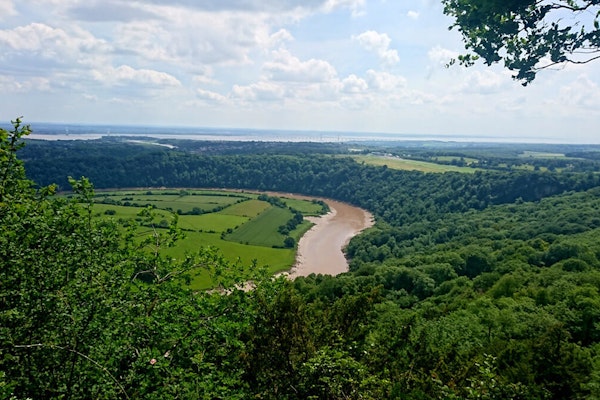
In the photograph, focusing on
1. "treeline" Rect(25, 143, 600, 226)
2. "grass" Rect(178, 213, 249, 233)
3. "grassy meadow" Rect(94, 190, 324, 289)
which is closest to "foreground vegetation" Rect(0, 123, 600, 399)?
"grassy meadow" Rect(94, 190, 324, 289)

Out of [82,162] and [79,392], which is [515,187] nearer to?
[79,392]

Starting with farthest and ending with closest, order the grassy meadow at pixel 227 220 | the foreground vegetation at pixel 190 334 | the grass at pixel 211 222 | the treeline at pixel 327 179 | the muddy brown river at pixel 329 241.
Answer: the treeline at pixel 327 179
the grass at pixel 211 222
the muddy brown river at pixel 329 241
the grassy meadow at pixel 227 220
the foreground vegetation at pixel 190 334

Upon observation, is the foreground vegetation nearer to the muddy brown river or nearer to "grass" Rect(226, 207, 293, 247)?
the muddy brown river

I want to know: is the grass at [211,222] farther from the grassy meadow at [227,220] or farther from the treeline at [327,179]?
the treeline at [327,179]

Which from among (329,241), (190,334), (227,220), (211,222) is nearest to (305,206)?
A: (227,220)

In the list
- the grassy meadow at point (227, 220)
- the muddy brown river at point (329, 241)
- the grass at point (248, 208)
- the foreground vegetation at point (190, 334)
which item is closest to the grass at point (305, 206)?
the grassy meadow at point (227, 220)
